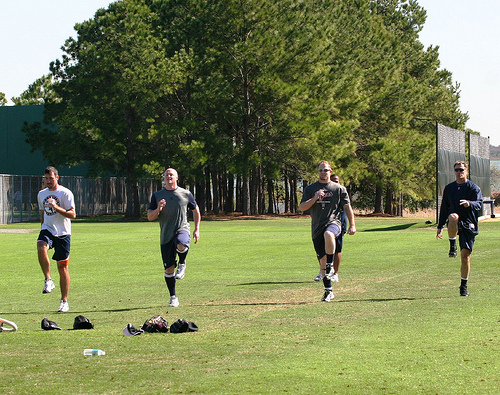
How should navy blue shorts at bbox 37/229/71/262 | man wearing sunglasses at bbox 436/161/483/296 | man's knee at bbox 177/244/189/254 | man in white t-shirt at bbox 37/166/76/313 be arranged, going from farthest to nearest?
1. man wearing sunglasses at bbox 436/161/483/296
2. man's knee at bbox 177/244/189/254
3. navy blue shorts at bbox 37/229/71/262
4. man in white t-shirt at bbox 37/166/76/313

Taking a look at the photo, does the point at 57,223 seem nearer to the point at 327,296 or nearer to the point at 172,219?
the point at 172,219

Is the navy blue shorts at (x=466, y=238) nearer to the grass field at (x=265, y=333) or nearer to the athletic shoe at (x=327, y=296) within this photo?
the grass field at (x=265, y=333)

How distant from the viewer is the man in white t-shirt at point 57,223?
11578 mm

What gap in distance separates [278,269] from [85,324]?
29.7 ft

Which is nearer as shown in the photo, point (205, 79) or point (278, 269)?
point (278, 269)

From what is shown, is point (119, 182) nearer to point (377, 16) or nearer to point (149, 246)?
point (377, 16)

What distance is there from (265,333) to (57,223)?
157 inches

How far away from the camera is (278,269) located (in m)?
18.5

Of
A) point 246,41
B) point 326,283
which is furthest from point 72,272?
point 246,41

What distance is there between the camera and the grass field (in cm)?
694

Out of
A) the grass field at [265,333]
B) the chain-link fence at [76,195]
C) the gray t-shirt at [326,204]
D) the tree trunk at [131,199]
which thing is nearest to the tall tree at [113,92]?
the tree trunk at [131,199]

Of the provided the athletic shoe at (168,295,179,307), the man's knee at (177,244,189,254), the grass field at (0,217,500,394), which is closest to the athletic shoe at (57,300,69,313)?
the grass field at (0,217,500,394)

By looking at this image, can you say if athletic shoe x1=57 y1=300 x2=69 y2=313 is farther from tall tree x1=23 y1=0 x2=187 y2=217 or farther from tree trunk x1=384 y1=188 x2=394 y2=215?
tree trunk x1=384 y1=188 x2=394 y2=215

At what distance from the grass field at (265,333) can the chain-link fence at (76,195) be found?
34.8 m
